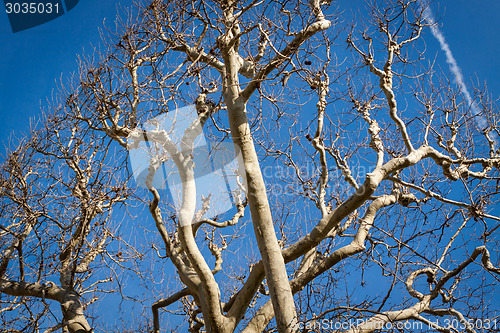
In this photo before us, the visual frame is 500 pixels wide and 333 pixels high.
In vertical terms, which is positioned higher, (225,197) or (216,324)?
(225,197)

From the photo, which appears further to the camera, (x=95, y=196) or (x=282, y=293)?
(x=95, y=196)

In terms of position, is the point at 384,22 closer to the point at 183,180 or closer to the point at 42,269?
the point at 183,180

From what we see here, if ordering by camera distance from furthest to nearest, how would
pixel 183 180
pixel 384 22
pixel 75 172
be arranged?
pixel 75 172, pixel 384 22, pixel 183 180

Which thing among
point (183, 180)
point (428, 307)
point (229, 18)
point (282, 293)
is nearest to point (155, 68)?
point (229, 18)

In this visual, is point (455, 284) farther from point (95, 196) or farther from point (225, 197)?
point (95, 196)

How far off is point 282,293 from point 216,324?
44.1 inches

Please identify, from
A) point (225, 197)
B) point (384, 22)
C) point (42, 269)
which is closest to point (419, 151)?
point (384, 22)

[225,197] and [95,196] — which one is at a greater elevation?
[225,197]

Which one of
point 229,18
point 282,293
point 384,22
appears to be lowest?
point 282,293

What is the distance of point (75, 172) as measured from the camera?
675 centimetres

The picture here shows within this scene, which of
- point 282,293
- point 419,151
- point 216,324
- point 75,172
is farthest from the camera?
point 75,172

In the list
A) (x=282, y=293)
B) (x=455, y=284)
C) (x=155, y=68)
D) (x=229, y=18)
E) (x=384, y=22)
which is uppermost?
(x=384, y=22)

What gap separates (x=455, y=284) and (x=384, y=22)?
157 inches

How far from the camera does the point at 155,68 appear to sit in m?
4.57
